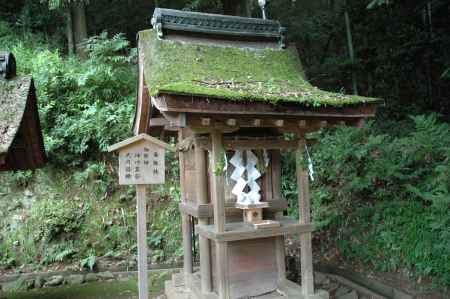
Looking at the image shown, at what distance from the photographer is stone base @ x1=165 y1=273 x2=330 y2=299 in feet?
14.9

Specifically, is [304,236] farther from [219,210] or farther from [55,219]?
[55,219]

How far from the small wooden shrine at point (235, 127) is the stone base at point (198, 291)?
17mm

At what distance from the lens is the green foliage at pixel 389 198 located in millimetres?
4781

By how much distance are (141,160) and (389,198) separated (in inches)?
169

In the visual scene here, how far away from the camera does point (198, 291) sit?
16.2 ft

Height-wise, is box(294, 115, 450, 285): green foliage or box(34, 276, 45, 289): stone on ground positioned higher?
box(294, 115, 450, 285): green foliage

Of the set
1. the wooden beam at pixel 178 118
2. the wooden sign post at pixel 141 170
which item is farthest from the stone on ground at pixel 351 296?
the wooden beam at pixel 178 118

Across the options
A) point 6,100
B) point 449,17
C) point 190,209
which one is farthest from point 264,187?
point 449,17

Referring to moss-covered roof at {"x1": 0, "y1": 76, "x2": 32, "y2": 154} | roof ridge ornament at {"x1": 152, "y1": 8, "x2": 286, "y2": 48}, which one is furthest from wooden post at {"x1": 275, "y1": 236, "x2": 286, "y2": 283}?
moss-covered roof at {"x1": 0, "y1": 76, "x2": 32, "y2": 154}

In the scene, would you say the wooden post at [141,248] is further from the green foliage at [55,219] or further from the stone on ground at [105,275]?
the green foliage at [55,219]

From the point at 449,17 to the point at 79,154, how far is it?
11.0 metres

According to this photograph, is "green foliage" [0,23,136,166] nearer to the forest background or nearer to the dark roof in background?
the forest background

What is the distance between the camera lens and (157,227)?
8.07 m

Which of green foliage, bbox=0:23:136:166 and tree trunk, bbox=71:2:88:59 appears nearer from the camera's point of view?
green foliage, bbox=0:23:136:166
